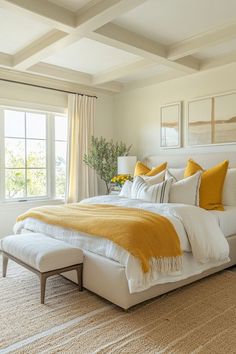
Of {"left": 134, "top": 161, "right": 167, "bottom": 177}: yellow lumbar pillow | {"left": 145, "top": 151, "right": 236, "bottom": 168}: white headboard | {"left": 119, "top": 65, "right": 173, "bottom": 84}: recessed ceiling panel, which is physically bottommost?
{"left": 134, "top": 161, "right": 167, "bottom": 177}: yellow lumbar pillow

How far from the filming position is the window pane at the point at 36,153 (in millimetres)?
4953

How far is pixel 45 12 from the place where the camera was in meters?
2.80

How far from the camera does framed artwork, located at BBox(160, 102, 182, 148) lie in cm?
475

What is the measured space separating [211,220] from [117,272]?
117 centimetres

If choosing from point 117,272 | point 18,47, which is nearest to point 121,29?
point 18,47

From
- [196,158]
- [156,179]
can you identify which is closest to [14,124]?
[156,179]

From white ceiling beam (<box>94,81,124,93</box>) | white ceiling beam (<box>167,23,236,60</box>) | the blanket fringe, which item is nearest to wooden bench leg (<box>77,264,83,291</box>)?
the blanket fringe

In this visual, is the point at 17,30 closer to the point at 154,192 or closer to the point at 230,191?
the point at 154,192

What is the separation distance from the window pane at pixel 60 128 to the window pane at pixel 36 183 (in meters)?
0.64

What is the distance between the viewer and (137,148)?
545 cm

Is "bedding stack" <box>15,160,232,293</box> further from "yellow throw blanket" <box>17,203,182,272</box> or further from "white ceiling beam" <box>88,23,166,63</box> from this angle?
"white ceiling beam" <box>88,23,166,63</box>

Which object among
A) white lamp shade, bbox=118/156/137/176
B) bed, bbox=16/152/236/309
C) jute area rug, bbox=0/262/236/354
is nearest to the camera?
jute area rug, bbox=0/262/236/354

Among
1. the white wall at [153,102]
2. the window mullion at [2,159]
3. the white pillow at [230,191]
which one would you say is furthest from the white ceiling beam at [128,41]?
the window mullion at [2,159]

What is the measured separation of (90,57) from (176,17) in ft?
4.85
